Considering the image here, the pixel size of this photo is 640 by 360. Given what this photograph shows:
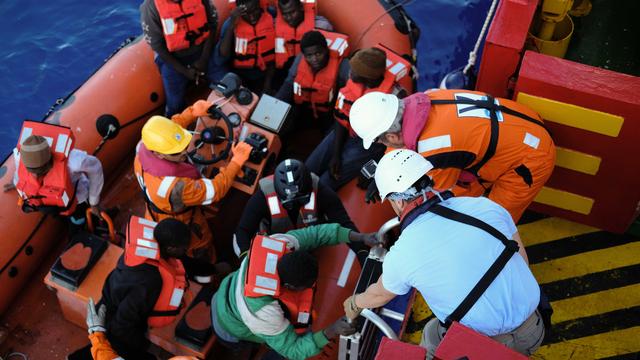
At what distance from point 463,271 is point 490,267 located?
9 cm

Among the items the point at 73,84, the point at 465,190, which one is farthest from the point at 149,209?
the point at 73,84

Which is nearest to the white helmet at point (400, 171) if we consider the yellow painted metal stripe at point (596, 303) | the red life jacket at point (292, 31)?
the yellow painted metal stripe at point (596, 303)

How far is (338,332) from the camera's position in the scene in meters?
2.30

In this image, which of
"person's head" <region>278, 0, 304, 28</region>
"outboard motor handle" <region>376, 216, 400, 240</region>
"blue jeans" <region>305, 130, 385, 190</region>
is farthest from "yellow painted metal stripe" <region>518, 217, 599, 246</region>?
"person's head" <region>278, 0, 304, 28</region>

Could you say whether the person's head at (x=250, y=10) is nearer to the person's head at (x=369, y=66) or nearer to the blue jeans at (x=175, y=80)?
the blue jeans at (x=175, y=80)

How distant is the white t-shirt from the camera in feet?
6.25

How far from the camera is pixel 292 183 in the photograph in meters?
2.96

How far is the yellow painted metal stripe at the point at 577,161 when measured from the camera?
3.05 m

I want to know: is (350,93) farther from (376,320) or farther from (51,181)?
(51,181)

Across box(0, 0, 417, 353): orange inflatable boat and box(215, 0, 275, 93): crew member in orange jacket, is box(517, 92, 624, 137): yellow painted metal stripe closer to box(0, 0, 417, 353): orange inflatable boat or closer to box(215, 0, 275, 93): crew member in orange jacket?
box(0, 0, 417, 353): orange inflatable boat

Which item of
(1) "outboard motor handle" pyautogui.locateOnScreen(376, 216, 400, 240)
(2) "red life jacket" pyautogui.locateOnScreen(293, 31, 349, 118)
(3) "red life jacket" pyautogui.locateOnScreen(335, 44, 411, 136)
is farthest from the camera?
(2) "red life jacket" pyautogui.locateOnScreen(293, 31, 349, 118)

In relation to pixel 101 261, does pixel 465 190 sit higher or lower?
higher

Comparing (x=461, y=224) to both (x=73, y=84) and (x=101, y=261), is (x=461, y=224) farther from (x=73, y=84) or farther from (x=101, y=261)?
(x=73, y=84)

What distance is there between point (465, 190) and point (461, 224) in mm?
1090
